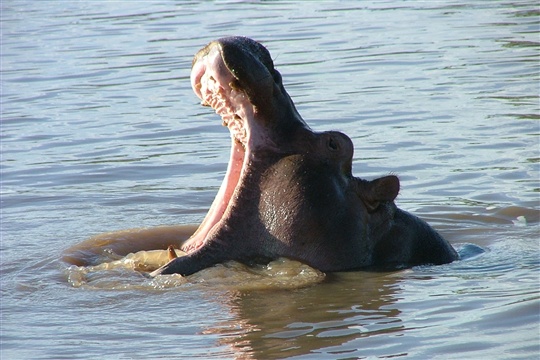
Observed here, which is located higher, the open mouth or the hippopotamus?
the open mouth

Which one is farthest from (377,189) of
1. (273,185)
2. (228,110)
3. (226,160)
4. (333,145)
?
(226,160)

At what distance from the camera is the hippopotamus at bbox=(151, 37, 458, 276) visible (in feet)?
19.3

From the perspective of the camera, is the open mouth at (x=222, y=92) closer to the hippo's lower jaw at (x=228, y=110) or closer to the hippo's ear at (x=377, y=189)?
the hippo's lower jaw at (x=228, y=110)

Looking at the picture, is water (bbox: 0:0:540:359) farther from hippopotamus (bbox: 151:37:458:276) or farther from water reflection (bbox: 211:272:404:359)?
hippopotamus (bbox: 151:37:458:276)

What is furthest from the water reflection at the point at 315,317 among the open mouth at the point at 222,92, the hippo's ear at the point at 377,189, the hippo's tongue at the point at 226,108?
the open mouth at the point at 222,92

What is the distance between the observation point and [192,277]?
19.6 feet

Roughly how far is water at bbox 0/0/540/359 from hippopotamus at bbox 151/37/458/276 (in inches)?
4.8

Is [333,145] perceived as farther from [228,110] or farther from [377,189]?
[228,110]

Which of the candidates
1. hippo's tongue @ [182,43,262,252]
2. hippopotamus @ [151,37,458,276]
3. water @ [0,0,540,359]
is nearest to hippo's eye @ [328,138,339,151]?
hippopotamus @ [151,37,458,276]

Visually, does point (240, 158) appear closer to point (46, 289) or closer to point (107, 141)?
point (46, 289)

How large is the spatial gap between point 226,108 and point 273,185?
1.59ft

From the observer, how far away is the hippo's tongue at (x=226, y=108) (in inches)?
229

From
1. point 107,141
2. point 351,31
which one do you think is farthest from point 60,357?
point 351,31

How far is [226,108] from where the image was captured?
236 inches
